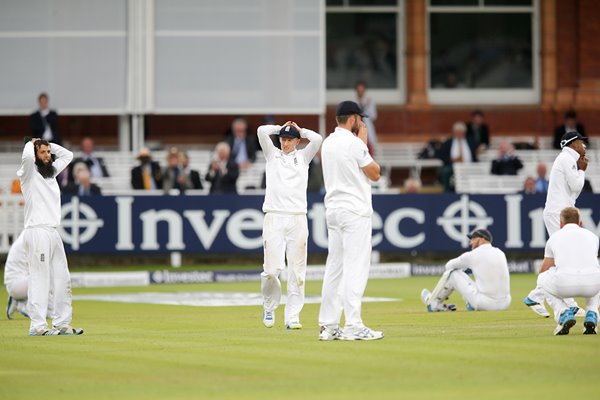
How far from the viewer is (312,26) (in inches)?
1088

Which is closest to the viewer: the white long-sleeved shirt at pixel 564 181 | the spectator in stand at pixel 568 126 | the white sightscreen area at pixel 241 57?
the white long-sleeved shirt at pixel 564 181

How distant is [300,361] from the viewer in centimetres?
1070

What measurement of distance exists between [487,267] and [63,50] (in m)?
13.7

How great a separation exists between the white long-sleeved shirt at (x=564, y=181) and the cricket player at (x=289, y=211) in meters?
2.33

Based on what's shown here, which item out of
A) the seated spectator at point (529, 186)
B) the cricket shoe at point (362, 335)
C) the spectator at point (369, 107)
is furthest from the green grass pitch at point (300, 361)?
the spectator at point (369, 107)

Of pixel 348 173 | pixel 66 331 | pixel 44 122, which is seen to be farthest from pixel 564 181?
pixel 44 122

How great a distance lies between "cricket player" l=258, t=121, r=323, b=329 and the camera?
44.6 ft

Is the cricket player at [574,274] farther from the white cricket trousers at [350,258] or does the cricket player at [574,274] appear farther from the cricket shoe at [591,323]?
the white cricket trousers at [350,258]

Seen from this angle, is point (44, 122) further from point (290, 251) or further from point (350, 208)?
point (350, 208)

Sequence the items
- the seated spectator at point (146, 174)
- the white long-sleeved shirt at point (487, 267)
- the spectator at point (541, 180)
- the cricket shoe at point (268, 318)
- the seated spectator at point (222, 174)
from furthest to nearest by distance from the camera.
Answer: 1. the spectator at point (541, 180)
2. the seated spectator at point (146, 174)
3. the seated spectator at point (222, 174)
4. the white long-sleeved shirt at point (487, 267)
5. the cricket shoe at point (268, 318)

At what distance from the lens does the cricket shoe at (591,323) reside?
12211 millimetres

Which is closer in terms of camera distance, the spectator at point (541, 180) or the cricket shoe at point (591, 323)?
the cricket shoe at point (591, 323)

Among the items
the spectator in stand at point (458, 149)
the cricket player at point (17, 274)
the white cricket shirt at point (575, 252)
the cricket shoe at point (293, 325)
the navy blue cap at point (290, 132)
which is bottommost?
the cricket shoe at point (293, 325)

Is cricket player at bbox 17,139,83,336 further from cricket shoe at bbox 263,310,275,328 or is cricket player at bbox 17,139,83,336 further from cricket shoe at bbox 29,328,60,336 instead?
cricket shoe at bbox 263,310,275,328
